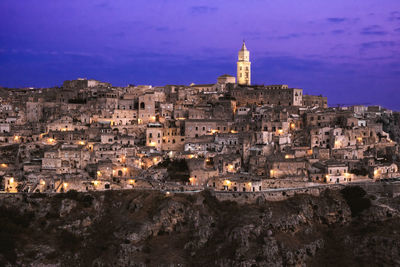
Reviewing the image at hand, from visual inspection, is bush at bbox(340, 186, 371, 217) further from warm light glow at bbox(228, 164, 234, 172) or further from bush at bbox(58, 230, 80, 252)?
bush at bbox(58, 230, 80, 252)

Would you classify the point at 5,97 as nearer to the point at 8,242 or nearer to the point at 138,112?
the point at 138,112

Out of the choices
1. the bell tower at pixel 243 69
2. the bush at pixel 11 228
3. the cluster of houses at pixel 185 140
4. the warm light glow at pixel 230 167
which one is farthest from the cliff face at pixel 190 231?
the bell tower at pixel 243 69

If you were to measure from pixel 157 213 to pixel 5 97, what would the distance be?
42.9 m

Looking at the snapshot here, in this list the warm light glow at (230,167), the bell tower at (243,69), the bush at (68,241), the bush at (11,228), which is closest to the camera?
the bush at (11,228)

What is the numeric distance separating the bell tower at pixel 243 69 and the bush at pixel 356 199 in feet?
147

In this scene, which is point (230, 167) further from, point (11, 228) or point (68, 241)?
point (11, 228)

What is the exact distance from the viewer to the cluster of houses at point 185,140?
194 ft

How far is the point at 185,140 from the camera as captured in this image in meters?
71.1

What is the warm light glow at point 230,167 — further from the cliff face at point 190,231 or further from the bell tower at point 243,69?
the bell tower at point 243,69

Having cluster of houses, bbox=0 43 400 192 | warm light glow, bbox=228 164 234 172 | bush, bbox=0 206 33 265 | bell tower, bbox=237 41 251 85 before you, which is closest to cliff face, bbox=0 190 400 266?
bush, bbox=0 206 33 265

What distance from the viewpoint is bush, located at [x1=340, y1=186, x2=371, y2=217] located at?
5784cm

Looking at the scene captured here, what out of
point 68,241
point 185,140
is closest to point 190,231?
point 68,241

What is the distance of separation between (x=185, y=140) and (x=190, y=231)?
1929cm

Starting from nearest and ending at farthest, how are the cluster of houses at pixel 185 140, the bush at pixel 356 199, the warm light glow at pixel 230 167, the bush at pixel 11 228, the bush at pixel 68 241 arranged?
the bush at pixel 11 228
the bush at pixel 68 241
the bush at pixel 356 199
the cluster of houses at pixel 185 140
the warm light glow at pixel 230 167
